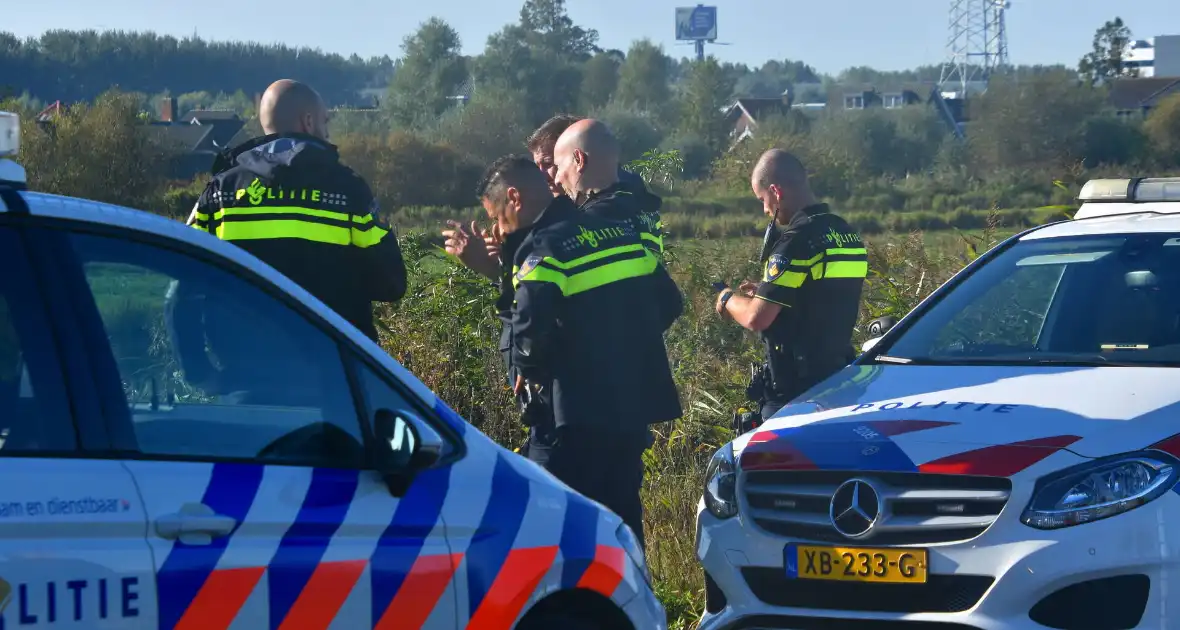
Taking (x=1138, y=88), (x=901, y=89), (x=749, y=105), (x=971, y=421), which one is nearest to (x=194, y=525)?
(x=971, y=421)

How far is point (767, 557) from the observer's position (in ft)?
14.3

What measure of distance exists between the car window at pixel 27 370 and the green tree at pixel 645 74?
9944cm

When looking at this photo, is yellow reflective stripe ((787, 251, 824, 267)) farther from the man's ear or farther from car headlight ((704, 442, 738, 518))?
car headlight ((704, 442, 738, 518))

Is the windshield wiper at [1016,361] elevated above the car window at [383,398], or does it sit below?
below

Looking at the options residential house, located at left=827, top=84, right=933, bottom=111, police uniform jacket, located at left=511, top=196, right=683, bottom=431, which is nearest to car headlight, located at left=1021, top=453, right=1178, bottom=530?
police uniform jacket, located at left=511, top=196, right=683, bottom=431

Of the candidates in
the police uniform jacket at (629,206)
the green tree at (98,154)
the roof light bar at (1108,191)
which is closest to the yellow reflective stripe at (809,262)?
the police uniform jacket at (629,206)

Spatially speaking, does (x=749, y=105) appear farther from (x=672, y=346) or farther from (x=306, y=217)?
(x=306, y=217)

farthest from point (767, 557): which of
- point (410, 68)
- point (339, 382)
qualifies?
point (410, 68)

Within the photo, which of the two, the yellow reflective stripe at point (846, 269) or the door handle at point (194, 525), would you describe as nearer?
the door handle at point (194, 525)

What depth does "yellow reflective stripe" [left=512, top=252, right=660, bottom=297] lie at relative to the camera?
5027mm

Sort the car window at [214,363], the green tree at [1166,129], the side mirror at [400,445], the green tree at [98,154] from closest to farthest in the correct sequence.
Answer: the car window at [214,363] < the side mirror at [400,445] < the green tree at [98,154] < the green tree at [1166,129]

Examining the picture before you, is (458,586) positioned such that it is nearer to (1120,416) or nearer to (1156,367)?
(1120,416)

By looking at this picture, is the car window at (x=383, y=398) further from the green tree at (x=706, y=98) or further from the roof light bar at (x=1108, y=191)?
the green tree at (x=706, y=98)

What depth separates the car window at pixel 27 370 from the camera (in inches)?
99.3
